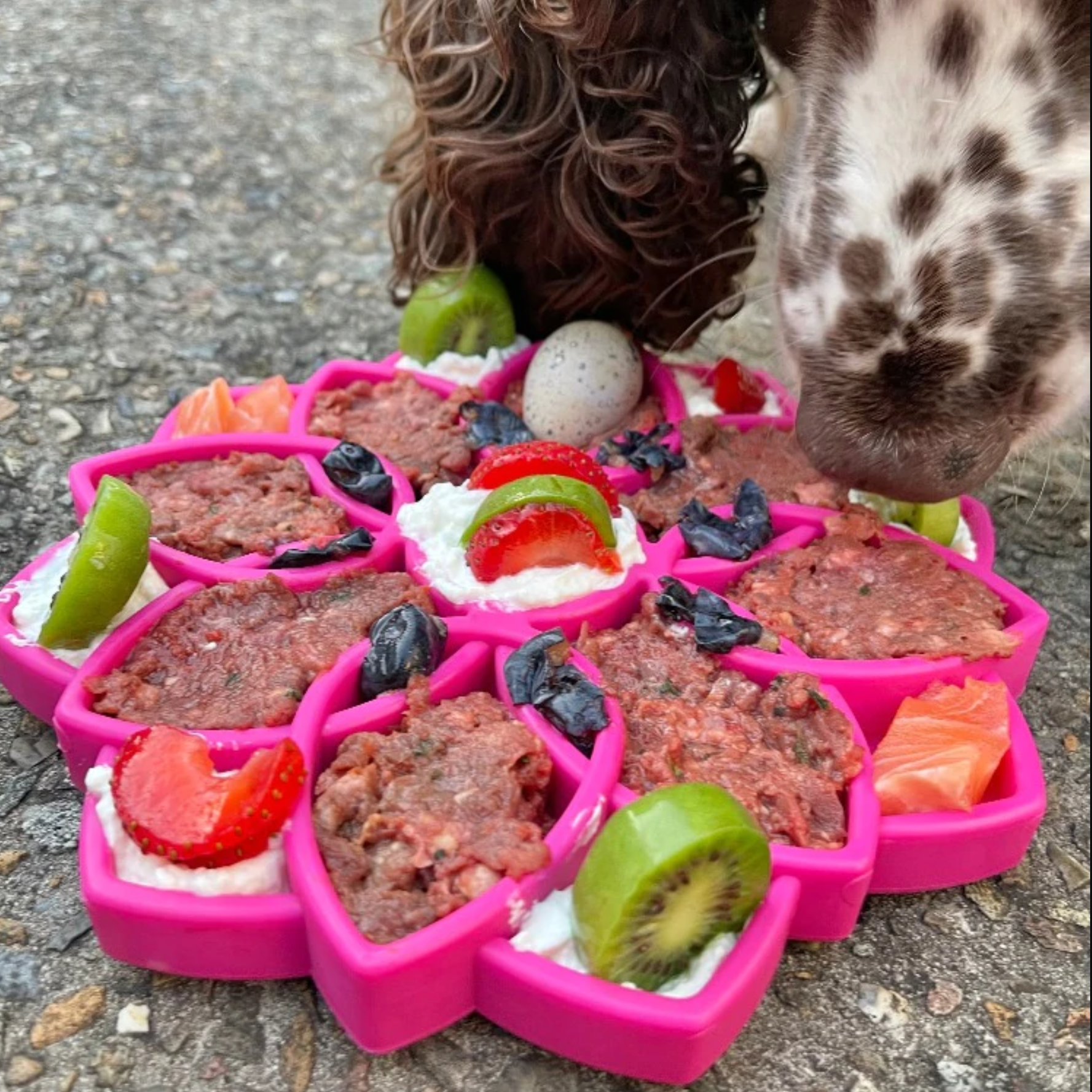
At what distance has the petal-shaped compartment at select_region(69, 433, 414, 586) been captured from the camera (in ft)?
4.80

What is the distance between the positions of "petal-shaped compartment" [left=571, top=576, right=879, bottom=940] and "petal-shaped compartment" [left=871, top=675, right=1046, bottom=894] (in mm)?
35

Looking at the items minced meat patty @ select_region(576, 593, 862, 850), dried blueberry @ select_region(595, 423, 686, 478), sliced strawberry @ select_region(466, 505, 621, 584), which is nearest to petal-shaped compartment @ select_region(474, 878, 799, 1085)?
minced meat patty @ select_region(576, 593, 862, 850)

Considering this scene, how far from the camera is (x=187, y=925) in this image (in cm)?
Result: 114

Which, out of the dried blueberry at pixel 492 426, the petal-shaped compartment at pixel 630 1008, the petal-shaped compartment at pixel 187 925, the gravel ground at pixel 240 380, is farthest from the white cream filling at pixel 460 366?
the petal-shaped compartment at pixel 630 1008

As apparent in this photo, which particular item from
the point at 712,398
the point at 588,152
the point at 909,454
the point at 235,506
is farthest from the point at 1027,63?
the point at 235,506

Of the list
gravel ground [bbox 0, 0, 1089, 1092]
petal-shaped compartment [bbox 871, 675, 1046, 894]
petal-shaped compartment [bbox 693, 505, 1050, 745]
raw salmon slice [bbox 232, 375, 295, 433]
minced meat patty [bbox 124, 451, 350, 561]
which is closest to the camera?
gravel ground [bbox 0, 0, 1089, 1092]

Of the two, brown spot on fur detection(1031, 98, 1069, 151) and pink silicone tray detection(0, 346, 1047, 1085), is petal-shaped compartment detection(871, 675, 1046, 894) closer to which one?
pink silicone tray detection(0, 346, 1047, 1085)

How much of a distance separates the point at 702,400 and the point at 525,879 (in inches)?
35.5

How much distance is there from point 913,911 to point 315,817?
586mm

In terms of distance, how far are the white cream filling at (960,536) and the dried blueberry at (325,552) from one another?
57 centimetres

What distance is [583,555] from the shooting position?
4.82 ft

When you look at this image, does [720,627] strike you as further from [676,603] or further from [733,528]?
[733,528]

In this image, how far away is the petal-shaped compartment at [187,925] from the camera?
113cm

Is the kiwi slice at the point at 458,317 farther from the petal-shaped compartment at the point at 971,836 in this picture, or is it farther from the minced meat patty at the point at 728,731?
the petal-shaped compartment at the point at 971,836
